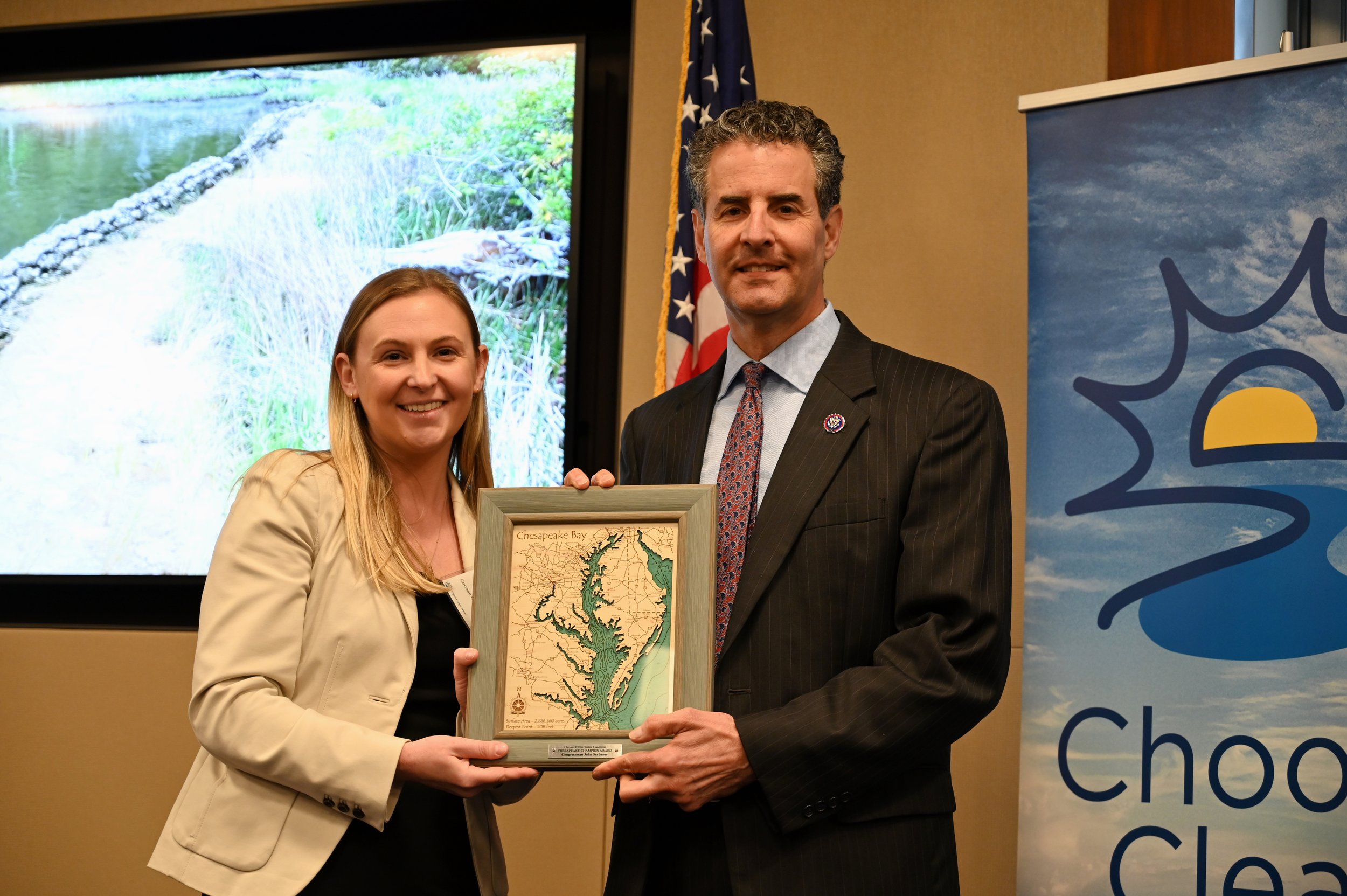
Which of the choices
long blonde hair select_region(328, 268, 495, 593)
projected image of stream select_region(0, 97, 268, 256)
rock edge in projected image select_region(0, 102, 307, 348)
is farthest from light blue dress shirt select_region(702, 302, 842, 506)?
projected image of stream select_region(0, 97, 268, 256)

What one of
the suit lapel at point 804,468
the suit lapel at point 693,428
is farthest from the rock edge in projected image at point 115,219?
the suit lapel at point 804,468

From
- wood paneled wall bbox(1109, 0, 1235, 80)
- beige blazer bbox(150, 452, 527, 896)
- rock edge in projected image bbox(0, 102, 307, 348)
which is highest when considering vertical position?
wood paneled wall bbox(1109, 0, 1235, 80)

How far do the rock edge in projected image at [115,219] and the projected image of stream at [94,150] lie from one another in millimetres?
28

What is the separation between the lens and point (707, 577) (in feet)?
5.49

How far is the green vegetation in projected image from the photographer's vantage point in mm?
3869

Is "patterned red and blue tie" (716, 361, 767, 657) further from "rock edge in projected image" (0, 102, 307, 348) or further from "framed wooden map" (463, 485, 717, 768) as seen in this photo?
"rock edge in projected image" (0, 102, 307, 348)

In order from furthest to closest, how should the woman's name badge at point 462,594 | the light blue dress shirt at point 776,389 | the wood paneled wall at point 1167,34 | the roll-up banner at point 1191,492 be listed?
the wood paneled wall at point 1167,34 < the roll-up banner at point 1191,492 < the woman's name badge at point 462,594 < the light blue dress shirt at point 776,389

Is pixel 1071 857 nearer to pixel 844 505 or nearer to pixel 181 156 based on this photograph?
pixel 844 505

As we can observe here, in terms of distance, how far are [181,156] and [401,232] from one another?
929mm

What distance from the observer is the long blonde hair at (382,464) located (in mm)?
1959

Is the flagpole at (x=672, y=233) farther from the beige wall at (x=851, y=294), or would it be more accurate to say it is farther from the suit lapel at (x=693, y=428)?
the suit lapel at (x=693, y=428)

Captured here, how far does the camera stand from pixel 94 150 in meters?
4.24

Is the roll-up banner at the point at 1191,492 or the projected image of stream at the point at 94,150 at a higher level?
the projected image of stream at the point at 94,150

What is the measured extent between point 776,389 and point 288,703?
952 mm
